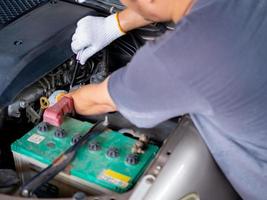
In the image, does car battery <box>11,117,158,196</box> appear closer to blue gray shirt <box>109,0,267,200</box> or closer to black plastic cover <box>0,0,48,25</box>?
blue gray shirt <box>109,0,267,200</box>

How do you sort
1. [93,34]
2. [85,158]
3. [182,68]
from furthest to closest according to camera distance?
1. [93,34]
2. [85,158]
3. [182,68]

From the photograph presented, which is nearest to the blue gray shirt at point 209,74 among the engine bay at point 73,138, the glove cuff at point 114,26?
the engine bay at point 73,138

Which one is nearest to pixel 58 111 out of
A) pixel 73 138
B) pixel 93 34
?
pixel 73 138

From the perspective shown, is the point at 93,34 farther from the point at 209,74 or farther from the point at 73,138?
the point at 209,74

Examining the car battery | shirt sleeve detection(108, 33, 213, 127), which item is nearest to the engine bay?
the car battery

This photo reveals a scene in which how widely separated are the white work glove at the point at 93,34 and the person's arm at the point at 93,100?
23 centimetres

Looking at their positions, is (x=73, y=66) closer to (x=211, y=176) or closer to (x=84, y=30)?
(x=84, y=30)

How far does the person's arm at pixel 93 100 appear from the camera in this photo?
1.16m

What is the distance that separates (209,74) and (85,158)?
0.39 metres

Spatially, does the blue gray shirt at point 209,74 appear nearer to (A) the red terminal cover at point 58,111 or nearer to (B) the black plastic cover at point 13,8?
(A) the red terminal cover at point 58,111

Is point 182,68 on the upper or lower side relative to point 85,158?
upper

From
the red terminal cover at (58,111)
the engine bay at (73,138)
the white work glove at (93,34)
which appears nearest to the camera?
the engine bay at (73,138)

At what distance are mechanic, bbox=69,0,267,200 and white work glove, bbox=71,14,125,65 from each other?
35cm

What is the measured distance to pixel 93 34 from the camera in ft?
4.91
